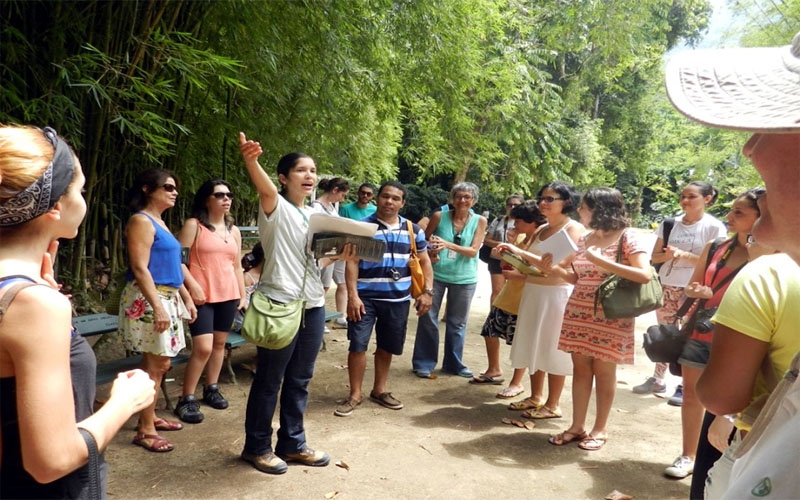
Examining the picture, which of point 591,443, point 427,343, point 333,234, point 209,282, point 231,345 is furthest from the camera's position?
point 427,343

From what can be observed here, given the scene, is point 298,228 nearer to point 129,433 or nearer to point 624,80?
point 129,433

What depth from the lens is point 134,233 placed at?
3.12 meters

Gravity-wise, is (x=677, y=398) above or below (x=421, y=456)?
above

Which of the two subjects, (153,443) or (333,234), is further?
(153,443)

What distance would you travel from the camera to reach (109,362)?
3.64 m

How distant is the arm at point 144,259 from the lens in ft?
10.2

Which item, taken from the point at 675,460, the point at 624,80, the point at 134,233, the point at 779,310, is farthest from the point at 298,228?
the point at 624,80

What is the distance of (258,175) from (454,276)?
105 inches

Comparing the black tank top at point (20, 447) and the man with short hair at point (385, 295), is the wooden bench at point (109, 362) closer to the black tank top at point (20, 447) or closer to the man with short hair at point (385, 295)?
the man with short hair at point (385, 295)

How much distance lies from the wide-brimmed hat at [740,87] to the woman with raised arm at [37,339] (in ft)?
3.77

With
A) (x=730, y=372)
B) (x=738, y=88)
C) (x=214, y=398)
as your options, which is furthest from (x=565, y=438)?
(x=738, y=88)

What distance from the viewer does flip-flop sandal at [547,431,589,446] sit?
355cm

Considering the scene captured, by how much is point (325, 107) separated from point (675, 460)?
414cm

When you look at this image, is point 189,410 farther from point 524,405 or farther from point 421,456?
point 524,405
